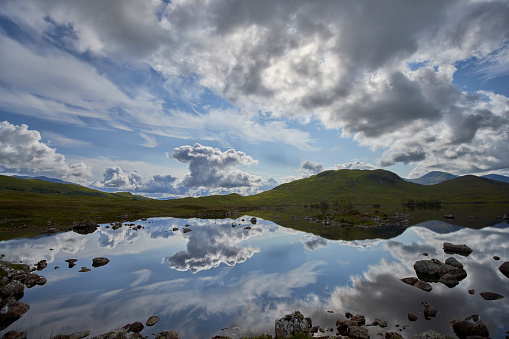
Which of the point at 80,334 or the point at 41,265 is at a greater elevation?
the point at 80,334

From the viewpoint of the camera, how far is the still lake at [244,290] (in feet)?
59.3

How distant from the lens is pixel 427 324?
686 inches

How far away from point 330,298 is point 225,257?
69.3 feet

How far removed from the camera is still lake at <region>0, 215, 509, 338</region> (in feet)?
59.3

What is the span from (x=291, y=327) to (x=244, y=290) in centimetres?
1002

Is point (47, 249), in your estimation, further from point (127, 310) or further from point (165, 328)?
point (165, 328)

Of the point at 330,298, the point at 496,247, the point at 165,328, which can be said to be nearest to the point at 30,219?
the point at 165,328

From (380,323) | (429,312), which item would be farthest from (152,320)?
(429,312)

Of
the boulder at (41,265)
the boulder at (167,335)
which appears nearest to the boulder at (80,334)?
the boulder at (167,335)

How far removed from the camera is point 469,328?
16094 millimetres

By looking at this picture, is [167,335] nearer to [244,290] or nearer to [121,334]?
[121,334]

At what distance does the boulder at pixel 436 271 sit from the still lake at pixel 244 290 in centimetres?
98

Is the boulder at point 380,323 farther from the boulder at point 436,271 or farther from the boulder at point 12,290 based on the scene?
the boulder at point 12,290

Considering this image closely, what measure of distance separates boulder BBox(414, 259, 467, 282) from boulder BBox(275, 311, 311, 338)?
20881 mm
